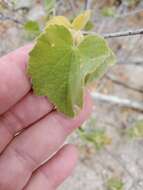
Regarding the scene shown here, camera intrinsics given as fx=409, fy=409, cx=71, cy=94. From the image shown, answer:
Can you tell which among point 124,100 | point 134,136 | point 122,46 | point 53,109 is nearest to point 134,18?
point 122,46

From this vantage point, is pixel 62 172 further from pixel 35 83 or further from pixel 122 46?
pixel 122 46

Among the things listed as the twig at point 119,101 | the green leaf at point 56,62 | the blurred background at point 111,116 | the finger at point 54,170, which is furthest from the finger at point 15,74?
the twig at point 119,101

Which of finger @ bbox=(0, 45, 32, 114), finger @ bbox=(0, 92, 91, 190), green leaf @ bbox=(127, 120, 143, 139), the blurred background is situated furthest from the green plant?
green leaf @ bbox=(127, 120, 143, 139)

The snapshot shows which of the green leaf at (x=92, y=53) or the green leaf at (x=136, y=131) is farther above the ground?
the green leaf at (x=92, y=53)

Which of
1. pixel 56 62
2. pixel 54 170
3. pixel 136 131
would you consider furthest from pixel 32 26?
pixel 136 131

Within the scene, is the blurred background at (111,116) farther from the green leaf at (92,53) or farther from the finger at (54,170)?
the green leaf at (92,53)

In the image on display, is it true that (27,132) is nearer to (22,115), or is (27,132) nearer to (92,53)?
(22,115)
